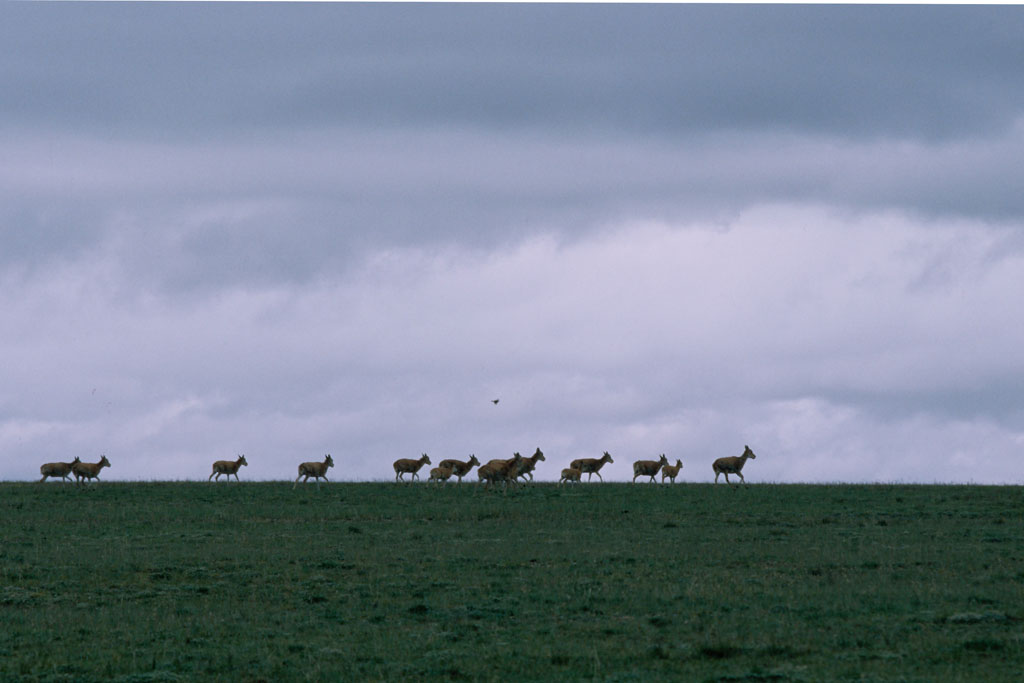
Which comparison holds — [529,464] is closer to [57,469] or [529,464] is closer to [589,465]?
[589,465]

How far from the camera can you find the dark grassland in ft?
62.3

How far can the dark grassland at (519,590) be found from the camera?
19.0 m

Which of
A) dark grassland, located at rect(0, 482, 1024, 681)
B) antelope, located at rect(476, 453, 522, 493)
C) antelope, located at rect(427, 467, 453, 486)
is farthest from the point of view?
antelope, located at rect(427, 467, 453, 486)

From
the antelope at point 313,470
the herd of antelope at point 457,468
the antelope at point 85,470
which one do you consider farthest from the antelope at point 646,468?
the antelope at point 85,470

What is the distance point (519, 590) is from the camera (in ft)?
83.1

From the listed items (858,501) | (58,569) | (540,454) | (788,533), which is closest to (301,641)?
(58,569)

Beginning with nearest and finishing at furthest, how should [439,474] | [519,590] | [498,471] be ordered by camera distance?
[519,590] < [498,471] < [439,474]

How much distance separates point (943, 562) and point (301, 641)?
48.9 ft

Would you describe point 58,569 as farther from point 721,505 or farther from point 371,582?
point 721,505

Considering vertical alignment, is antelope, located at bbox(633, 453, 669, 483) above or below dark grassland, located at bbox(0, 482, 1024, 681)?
above

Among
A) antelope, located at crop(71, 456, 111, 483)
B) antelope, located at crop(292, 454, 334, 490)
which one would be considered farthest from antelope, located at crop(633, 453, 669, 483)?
antelope, located at crop(71, 456, 111, 483)

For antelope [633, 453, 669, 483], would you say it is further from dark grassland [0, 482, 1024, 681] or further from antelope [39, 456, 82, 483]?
antelope [39, 456, 82, 483]

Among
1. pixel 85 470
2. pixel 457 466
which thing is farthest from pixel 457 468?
pixel 85 470

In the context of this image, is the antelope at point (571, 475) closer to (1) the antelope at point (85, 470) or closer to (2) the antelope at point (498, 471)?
(2) the antelope at point (498, 471)
